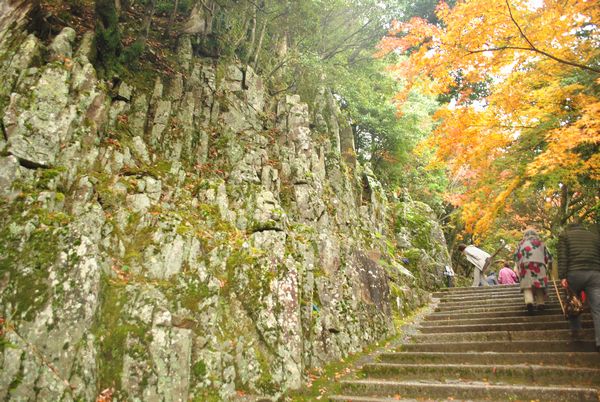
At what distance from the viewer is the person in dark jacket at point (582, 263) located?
17.0ft

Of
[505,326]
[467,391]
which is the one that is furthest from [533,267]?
[467,391]

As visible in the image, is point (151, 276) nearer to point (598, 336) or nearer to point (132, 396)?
point (132, 396)

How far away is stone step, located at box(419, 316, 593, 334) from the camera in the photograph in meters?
6.99

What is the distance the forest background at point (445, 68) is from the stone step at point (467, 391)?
417 centimetres

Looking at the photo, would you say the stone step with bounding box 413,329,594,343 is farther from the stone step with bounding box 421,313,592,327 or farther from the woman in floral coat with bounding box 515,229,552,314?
the woman in floral coat with bounding box 515,229,552,314

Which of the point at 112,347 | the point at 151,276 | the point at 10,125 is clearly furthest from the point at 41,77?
the point at 112,347

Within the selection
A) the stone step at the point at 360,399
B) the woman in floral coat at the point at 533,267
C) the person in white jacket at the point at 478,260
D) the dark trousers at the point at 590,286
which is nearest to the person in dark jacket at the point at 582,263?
the dark trousers at the point at 590,286

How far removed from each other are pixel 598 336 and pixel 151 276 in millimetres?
6848

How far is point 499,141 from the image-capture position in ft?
Result: 29.3

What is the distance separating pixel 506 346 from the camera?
6641mm

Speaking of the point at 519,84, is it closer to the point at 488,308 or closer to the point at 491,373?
the point at 488,308

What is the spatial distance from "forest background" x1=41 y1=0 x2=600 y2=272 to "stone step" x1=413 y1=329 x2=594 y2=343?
3.21m

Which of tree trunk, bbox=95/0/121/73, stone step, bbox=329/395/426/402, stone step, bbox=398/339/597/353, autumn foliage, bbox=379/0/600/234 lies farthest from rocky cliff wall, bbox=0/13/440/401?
autumn foliage, bbox=379/0/600/234

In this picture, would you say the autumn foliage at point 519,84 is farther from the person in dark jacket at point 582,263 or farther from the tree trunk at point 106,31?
the tree trunk at point 106,31
